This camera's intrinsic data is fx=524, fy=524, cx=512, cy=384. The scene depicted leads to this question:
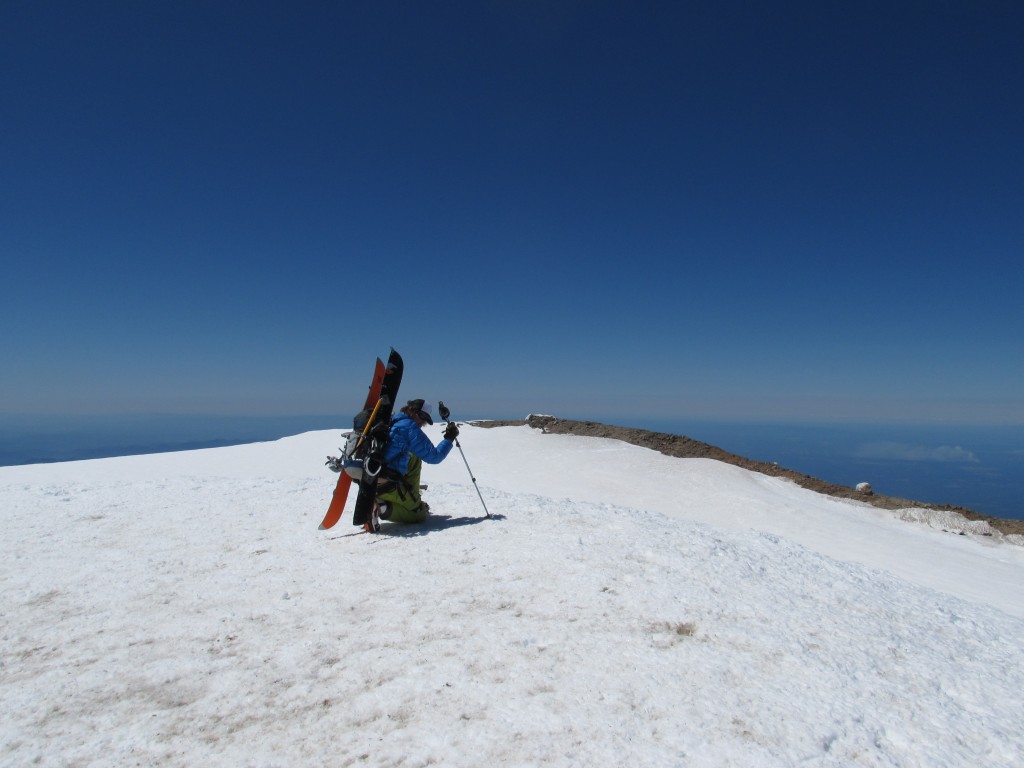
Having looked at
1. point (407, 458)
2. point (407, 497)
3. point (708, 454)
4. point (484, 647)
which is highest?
point (407, 458)

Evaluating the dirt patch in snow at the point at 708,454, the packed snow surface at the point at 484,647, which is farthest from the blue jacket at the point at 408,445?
the dirt patch in snow at the point at 708,454

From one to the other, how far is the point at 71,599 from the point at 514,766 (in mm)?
5761

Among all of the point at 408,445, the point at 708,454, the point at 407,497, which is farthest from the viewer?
the point at 708,454

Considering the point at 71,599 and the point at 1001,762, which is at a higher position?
the point at 71,599

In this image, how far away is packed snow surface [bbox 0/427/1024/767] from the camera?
3359 millimetres

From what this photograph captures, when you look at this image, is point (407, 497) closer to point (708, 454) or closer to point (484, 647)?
point (484, 647)

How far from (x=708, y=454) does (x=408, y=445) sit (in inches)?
565

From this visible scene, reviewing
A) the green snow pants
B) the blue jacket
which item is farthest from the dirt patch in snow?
the blue jacket

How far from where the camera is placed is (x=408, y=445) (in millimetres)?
8523

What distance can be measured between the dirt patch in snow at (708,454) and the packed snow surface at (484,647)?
18.5 ft

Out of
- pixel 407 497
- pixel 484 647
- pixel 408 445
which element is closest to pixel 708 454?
pixel 407 497

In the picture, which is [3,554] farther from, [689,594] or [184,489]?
[689,594]

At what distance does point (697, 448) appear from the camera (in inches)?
790

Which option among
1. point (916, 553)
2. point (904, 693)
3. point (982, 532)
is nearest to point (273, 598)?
point (904, 693)
